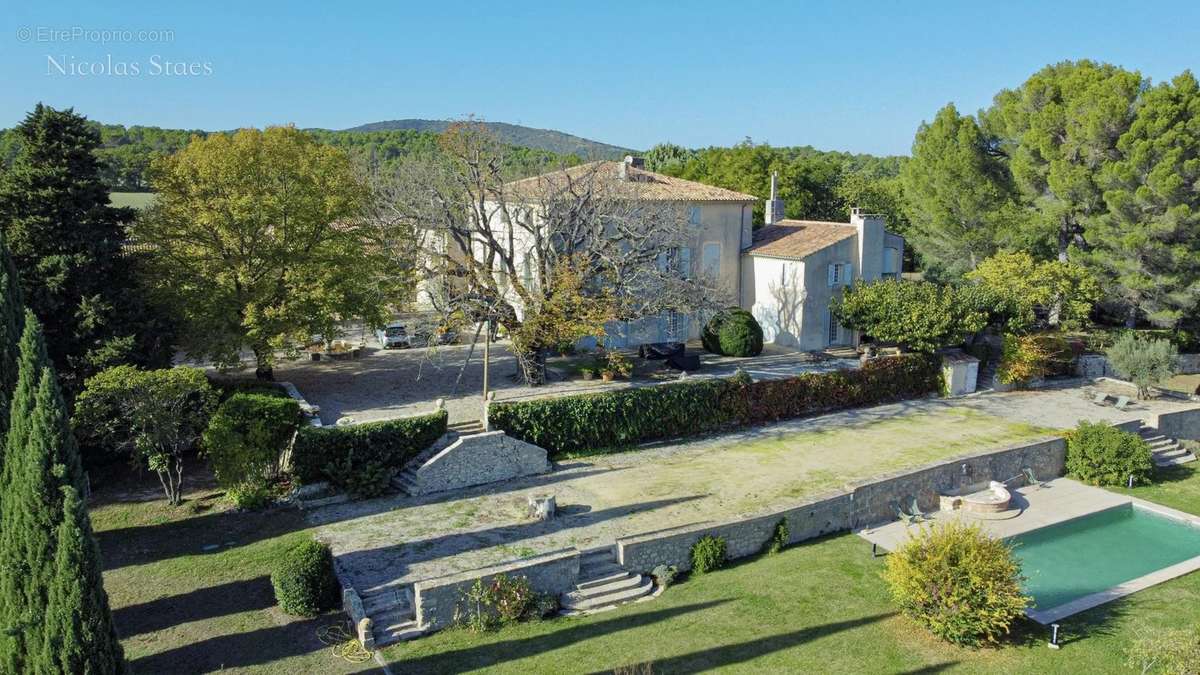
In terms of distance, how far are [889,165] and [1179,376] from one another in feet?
312

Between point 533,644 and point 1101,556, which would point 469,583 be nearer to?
point 533,644

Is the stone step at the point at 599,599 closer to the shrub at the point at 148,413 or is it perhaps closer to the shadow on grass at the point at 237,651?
the shadow on grass at the point at 237,651

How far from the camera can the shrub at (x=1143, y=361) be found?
32.7 m

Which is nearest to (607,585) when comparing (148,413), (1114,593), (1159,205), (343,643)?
(343,643)

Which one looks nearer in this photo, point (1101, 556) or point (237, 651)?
point (237, 651)

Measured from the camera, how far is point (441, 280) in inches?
1146

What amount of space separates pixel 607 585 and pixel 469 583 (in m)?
3.30

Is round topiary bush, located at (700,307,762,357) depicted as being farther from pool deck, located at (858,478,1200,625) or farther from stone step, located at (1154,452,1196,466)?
stone step, located at (1154,452,1196,466)

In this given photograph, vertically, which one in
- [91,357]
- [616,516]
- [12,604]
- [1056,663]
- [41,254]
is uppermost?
[41,254]

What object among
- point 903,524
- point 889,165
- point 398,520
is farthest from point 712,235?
point 889,165

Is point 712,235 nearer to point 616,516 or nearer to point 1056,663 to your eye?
point 616,516

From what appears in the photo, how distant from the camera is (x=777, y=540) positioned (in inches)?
810

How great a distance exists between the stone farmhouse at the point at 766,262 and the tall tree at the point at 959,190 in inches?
282

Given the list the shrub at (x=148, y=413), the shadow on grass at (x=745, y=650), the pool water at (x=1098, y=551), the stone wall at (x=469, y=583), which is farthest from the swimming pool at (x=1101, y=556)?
the shrub at (x=148, y=413)
